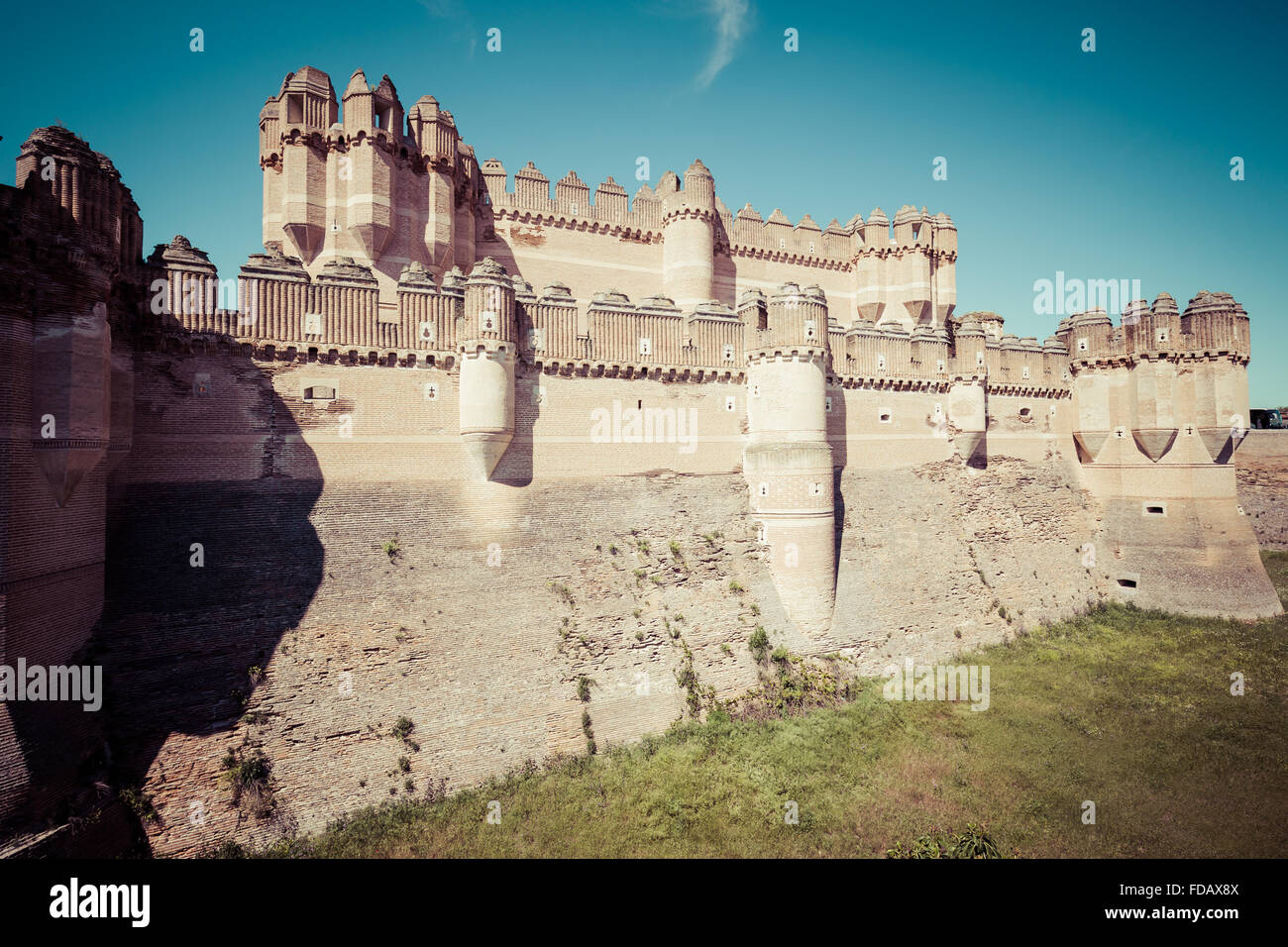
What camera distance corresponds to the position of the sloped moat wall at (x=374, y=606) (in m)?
10.0

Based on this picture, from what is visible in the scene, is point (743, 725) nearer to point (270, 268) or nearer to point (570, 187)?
point (270, 268)

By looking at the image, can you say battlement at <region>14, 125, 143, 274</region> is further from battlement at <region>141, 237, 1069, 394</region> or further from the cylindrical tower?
the cylindrical tower

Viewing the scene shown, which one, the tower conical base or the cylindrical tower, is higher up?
the cylindrical tower

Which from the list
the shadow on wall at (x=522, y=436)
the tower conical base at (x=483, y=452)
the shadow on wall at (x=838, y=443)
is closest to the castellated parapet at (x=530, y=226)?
the shadow on wall at (x=838, y=443)

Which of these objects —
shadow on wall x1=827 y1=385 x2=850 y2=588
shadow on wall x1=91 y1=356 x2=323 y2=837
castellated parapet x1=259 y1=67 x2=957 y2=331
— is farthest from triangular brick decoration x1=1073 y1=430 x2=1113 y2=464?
shadow on wall x1=91 y1=356 x2=323 y2=837

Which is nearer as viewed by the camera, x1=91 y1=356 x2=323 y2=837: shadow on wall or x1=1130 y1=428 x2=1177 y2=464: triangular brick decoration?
x1=91 y1=356 x2=323 y2=837: shadow on wall

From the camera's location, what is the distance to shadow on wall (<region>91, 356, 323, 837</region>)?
9.66 metres

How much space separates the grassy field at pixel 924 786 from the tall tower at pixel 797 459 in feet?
10.9

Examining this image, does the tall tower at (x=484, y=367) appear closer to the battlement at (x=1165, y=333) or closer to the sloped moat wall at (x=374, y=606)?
the sloped moat wall at (x=374, y=606)

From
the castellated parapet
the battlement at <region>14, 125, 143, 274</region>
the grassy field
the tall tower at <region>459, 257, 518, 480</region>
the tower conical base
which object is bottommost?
the grassy field

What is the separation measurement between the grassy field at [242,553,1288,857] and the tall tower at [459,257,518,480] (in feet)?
24.7

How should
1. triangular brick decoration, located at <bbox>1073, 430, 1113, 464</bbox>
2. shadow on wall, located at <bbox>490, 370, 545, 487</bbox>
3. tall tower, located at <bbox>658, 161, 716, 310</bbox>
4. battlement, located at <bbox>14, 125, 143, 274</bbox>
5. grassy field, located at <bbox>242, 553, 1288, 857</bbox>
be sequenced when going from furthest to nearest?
triangular brick decoration, located at <bbox>1073, 430, 1113, 464</bbox>, tall tower, located at <bbox>658, 161, 716, 310</bbox>, shadow on wall, located at <bbox>490, 370, 545, 487</bbox>, grassy field, located at <bbox>242, 553, 1288, 857</bbox>, battlement, located at <bbox>14, 125, 143, 274</bbox>

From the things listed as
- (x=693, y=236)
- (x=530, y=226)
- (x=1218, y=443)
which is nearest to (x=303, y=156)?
(x=530, y=226)

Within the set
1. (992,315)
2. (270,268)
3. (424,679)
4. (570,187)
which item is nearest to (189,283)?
(270,268)
